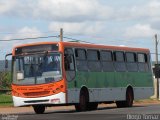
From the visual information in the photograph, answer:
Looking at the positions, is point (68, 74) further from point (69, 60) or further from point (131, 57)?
point (131, 57)

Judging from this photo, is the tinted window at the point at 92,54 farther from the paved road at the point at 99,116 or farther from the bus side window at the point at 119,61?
the paved road at the point at 99,116

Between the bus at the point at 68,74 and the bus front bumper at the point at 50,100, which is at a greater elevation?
the bus at the point at 68,74

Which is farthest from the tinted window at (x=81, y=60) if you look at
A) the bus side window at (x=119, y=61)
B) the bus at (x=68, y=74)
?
the bus side window at (x=119, y=61)

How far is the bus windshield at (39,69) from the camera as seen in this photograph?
28172mm

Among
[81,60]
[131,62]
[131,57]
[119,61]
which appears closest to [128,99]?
[131,62]

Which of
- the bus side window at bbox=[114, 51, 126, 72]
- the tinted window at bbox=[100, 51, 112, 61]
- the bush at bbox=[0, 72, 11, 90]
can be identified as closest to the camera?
the tinted window at bbox=[100, 51, 112, 61]

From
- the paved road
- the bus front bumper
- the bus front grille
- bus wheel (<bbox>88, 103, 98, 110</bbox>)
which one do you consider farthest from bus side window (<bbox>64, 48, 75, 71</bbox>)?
bus wheel (<bbox>88, 103, 98, 110</bbox>)

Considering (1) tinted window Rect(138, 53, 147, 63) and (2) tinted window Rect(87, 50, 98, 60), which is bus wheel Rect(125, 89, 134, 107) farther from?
(2) tinted window Rect(87, 50, 98, 60)

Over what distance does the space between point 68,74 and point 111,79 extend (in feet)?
16.6

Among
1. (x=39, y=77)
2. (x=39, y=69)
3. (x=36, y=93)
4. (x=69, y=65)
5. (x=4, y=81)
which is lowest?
(x=36, y=93)

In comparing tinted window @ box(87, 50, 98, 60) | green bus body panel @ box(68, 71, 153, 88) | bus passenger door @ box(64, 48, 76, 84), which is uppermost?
tinted window @ box(87, 50, 98, 60)

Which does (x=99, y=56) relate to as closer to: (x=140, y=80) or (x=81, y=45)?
(x=81, y=45)

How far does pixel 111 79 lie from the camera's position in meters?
33.3

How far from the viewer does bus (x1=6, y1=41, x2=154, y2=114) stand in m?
28.2
